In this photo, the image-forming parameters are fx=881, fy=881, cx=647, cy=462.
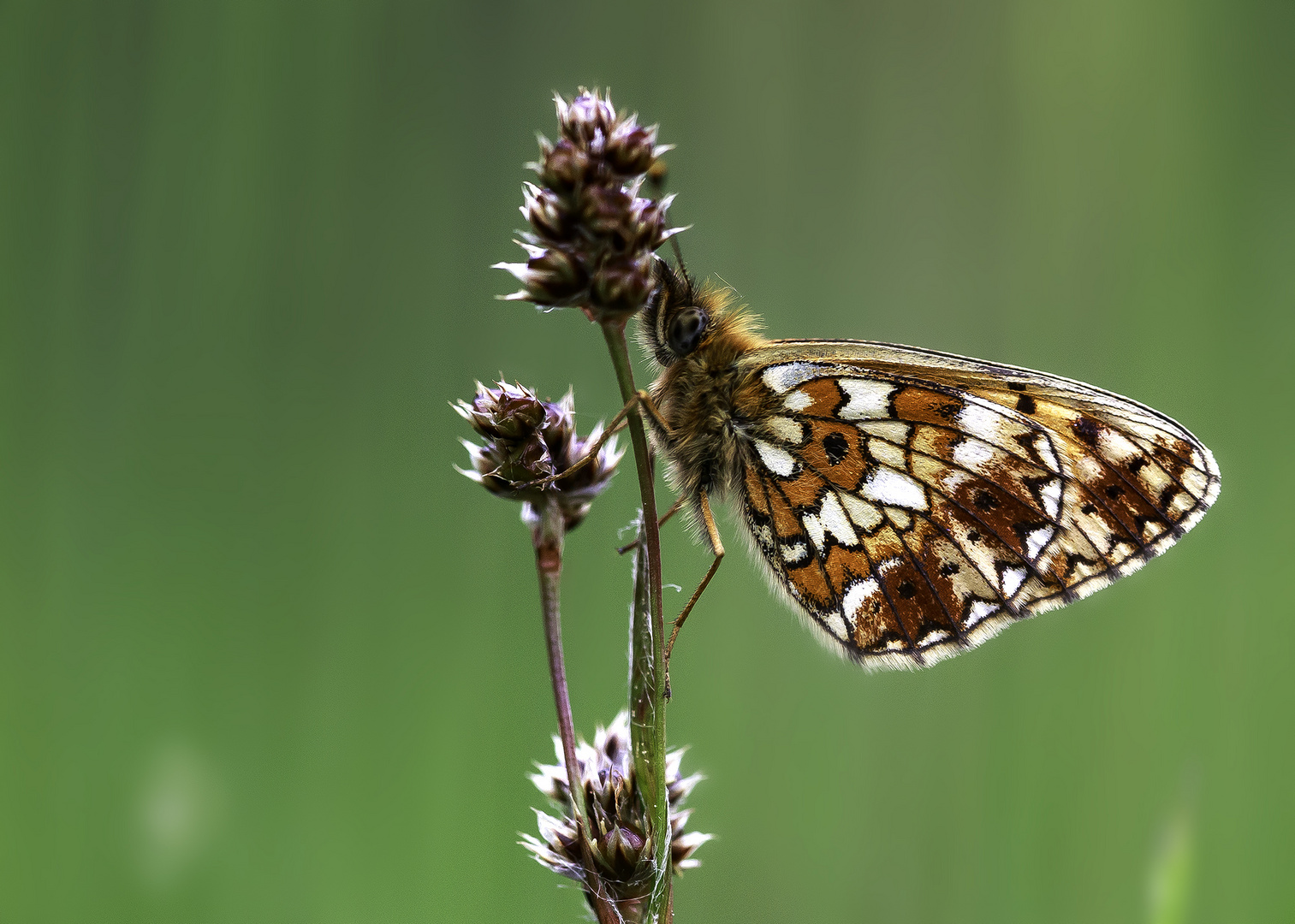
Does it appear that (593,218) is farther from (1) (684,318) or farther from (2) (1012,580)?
(2) (1012,580)

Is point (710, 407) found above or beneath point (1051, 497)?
above

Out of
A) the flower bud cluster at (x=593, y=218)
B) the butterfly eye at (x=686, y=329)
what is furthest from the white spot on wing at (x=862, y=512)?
the flower bud cluster at (x=593, y=218)

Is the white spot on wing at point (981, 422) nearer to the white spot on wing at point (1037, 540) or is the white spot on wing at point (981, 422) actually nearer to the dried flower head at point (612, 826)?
the white spot on wing at point (1037, 540)

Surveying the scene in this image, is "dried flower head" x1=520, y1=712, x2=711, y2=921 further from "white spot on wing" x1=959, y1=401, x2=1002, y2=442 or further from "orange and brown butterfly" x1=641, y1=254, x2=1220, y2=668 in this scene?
"white spot on wing" x1=959, y1=401, x2=1002, y2=442

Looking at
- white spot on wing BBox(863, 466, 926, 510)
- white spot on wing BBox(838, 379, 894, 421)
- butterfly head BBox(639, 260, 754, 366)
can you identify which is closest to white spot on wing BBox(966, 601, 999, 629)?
white spot on wing BBox(863, 466, 926, 510)

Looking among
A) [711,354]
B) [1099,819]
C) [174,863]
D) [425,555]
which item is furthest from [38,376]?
[1099,819]

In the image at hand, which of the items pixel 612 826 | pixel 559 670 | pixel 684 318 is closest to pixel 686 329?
pixel 684 318
